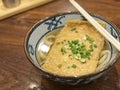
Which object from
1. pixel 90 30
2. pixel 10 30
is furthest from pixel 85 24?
pixel 10 30

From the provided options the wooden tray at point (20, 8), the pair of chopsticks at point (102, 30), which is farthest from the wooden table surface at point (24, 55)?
the pair of chopsticks at point (102, 30)

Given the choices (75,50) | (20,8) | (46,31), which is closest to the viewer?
(75,50)

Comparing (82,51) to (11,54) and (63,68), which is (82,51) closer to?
(63,68)

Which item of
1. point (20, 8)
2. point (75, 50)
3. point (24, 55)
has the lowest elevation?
point (75, 50)

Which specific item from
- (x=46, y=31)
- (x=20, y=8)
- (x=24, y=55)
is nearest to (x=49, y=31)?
(x=46, y=31)

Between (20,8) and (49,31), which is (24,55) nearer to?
(49,31)

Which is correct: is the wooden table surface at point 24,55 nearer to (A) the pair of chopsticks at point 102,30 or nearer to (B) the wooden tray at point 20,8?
(B) the wooden tray at point 20,8
